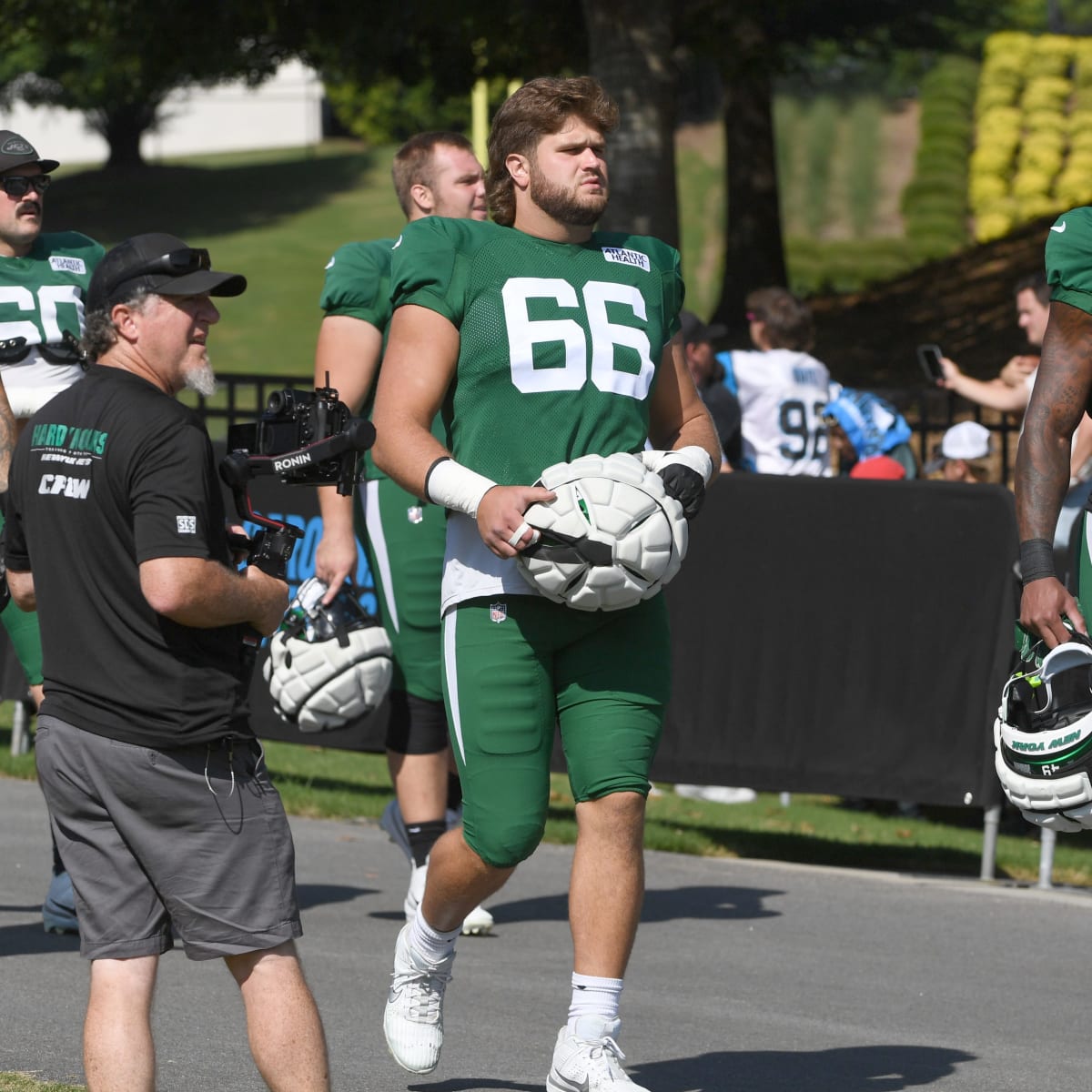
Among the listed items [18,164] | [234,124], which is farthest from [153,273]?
[234,124]

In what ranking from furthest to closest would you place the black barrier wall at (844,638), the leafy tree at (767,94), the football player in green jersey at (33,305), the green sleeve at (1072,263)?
the leafy tree at (767,94) < the black barrier wall at (844,638) < the football player in green jersey at (33,305) < the green sleeve at (1072,263)

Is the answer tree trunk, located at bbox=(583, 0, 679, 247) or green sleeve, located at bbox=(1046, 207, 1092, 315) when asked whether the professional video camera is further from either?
tree trunk, located at bbox=(583, 0, 679, 247)

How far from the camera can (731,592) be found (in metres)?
8.31

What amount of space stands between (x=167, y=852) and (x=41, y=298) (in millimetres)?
3114

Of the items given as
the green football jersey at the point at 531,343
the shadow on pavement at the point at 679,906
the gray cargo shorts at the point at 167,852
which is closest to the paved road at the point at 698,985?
the shadow on pavement at the point at 679,906

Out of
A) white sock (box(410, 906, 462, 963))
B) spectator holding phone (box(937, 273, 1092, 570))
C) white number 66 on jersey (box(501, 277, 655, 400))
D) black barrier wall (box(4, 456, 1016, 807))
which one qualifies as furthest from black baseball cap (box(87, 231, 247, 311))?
black barrier wall (box(4, 456, 1016, 807))

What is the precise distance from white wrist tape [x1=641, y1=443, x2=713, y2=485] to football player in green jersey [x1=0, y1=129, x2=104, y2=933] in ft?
8.46

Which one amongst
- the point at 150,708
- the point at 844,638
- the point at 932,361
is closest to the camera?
the point at 150,708

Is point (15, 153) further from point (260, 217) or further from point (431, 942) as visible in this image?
point (260, 217)

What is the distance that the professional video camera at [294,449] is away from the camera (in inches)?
158

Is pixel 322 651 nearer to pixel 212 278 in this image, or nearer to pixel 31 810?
pixel 212 278

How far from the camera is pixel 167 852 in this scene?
3863 millimetres

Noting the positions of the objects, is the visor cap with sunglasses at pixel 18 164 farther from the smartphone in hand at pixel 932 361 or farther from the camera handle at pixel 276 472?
the smartphone in hand at pixel 932 361

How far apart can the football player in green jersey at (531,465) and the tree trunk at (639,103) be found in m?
11.2
